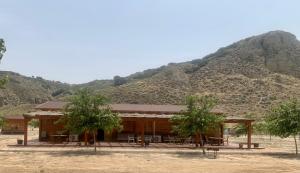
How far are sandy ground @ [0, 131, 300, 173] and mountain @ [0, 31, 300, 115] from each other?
49128mm

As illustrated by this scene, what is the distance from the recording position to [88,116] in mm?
32000

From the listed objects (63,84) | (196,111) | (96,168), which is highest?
(63,84)

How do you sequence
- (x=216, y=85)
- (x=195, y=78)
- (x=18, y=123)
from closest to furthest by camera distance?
(x=18, y=123), (x=216, y=85), (x=195, y=78)

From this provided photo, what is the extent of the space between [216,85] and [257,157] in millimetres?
69733

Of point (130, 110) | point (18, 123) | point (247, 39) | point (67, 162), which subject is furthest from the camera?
point (247, 39)

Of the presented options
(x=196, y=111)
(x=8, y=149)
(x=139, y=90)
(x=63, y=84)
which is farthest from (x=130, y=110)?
(x=63, y=84)

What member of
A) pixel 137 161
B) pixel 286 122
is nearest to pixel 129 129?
pixel 286 122

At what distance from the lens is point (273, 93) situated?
299 ft

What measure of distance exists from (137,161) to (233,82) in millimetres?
76585

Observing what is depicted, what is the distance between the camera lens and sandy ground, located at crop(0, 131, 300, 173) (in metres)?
22.8

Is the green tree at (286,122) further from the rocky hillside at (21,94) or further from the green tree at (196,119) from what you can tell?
the rocky hillside at (21,94)

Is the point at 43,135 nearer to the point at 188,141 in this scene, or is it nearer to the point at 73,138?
the point at 73,138

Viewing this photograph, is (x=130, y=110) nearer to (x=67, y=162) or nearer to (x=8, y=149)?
(x=8, y=149)

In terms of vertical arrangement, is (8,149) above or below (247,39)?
below
